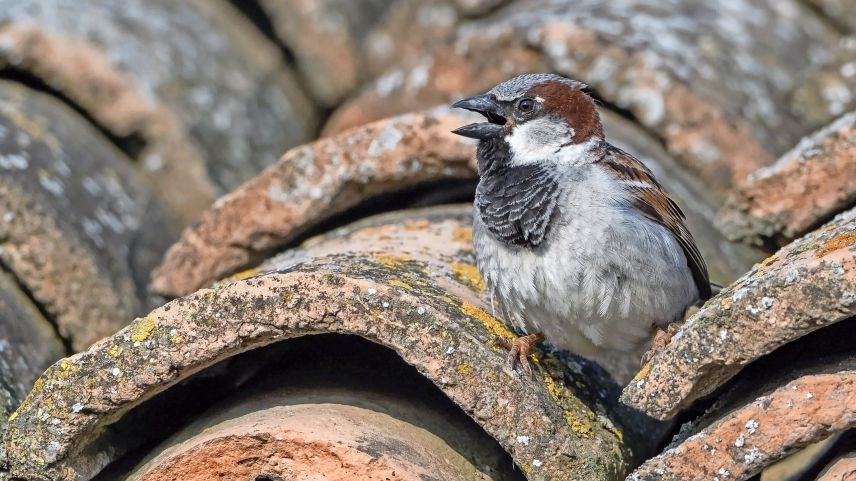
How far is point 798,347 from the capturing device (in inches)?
95.2

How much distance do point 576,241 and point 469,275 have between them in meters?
0.38

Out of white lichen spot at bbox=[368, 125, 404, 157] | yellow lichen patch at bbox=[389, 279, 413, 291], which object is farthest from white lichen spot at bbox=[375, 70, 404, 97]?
yellow lichen patch at bbox=[389, 279, 413, 291]

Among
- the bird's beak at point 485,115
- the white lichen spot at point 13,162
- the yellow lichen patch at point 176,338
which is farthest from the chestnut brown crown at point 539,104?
the white lichen spot at point 13,162

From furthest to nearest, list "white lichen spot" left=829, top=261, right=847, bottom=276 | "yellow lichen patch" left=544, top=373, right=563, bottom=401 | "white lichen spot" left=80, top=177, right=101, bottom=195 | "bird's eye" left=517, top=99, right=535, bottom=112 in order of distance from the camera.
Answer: "white lichen spot" left=80, top=177, right=101, bottom=195
"bird's eye" left=517, top=99, right=535, bottom=112
"yellow lichen patch" left=544, top=373, right=563, bottom=401
"white lichen spot" left=829, top=261, right=847, bottom=276

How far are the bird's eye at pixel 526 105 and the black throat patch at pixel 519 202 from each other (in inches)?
8.4

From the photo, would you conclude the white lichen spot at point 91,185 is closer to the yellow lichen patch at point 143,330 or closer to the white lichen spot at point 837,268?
the yellow lichen patch at point 143,330

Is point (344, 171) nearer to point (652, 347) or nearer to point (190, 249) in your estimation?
A: point (190, 249)

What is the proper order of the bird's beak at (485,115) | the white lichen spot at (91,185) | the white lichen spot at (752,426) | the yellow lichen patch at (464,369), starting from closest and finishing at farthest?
the white lichen spot at (752,426), the yellow lichen patch at (464,369), the bird's beak at (485,115), the white lichen spot at (91,185)

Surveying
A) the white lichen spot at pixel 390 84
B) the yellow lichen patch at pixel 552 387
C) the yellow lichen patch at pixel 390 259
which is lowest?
the yellow lichen patch at pixel 552 387

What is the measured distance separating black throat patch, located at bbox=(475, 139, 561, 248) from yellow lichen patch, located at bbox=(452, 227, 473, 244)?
29 cm

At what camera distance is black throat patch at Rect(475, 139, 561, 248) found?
10.2 feet

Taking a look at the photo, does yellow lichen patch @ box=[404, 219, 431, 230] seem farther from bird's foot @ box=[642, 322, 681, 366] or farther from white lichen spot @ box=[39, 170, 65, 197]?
white lichen spot @ box=[39, 170, 65, 197]

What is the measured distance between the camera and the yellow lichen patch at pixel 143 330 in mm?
2438

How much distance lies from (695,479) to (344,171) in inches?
63.1
